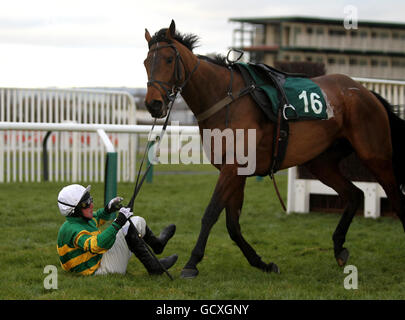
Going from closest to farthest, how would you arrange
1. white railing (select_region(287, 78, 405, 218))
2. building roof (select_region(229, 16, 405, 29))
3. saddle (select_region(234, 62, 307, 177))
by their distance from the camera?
1. saddle (select_region(234, 62, 307, 177))
2. white railing (select_region(287, 78, 405, 218))
3. building roof (select_region(229, 16, 405, 29))

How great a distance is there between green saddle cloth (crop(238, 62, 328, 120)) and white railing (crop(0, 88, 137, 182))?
5511mm

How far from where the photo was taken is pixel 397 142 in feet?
16.8

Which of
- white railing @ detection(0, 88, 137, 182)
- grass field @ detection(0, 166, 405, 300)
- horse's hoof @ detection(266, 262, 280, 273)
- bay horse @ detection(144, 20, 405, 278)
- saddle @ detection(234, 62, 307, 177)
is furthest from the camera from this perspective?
white railing @ detection(0, 88, 137, 182)

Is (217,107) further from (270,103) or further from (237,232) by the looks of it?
(237,232)

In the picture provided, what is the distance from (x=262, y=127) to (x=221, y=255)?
1.34 metres

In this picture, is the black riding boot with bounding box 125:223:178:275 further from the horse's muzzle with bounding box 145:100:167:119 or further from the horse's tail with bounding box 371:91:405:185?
the horse's tail with bounding box 371:91:405:185

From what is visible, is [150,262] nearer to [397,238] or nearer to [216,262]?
[216,262]

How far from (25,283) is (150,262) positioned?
33.7 inches

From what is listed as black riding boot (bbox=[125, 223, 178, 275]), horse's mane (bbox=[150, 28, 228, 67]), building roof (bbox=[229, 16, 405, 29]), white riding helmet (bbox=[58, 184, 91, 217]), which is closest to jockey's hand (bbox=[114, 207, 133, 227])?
black riding boot (bbox=[125, 223, 178, 275])

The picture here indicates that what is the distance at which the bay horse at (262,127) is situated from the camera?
4086 millimetres

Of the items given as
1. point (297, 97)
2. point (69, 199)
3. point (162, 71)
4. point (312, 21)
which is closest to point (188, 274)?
point (69, 199)

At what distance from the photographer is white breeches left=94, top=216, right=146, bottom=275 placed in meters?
4.20

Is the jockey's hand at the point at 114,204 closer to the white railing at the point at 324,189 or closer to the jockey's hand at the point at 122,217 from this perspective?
the jockey's hand at the point at 122,217

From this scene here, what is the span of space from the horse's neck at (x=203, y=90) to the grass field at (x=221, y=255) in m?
1.24
